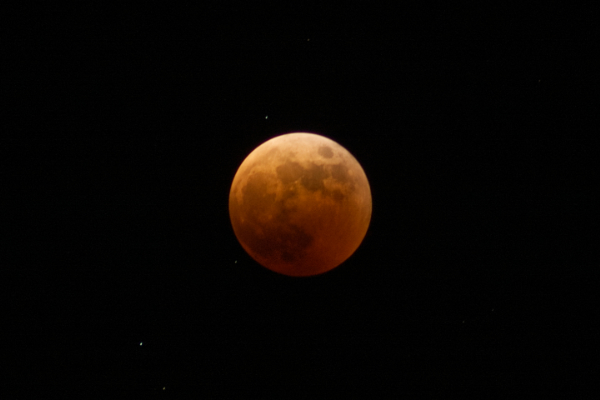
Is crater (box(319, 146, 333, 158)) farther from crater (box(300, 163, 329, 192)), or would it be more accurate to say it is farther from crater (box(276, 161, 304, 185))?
crater (box(276, 161, 304, 185))

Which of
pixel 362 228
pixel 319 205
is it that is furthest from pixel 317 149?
pixel 362 228

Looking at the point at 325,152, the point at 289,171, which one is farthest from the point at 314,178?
the point at 325,152

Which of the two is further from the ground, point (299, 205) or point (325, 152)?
point (325, 152)

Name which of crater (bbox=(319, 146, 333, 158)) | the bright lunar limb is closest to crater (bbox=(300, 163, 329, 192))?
the bright lunar limb

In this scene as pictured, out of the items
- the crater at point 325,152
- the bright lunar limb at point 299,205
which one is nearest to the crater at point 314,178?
the bright lunar limb at point 299,205

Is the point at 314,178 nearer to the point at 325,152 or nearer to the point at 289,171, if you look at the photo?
the point at 289,171

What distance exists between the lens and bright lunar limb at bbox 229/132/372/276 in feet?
9.34

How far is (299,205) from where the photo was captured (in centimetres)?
282

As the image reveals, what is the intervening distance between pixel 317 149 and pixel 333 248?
2.82 feet

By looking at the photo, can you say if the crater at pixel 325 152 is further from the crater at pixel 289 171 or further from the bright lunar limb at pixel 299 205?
the crater at pixel 289 171

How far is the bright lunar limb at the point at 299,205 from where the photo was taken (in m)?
A: 2.85

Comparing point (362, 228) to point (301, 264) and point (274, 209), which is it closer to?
point (301, 264)

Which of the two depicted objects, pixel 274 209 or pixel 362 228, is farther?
pixel 362 228

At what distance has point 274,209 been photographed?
286cm
